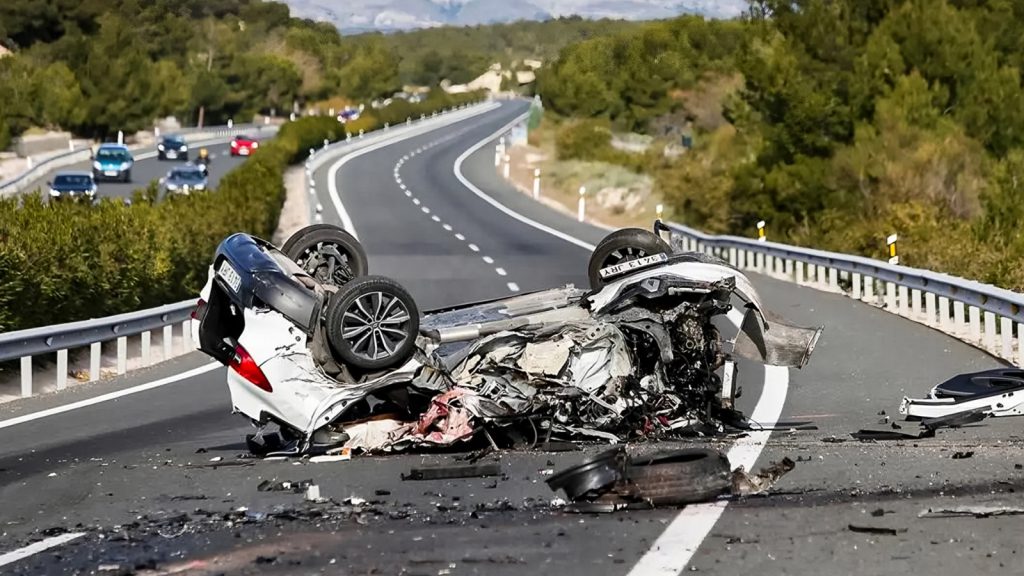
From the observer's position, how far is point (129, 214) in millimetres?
25328

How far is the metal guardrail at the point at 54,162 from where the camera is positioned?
63847mm

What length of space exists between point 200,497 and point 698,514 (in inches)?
115

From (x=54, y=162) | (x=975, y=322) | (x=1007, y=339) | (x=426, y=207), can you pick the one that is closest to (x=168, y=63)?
(x=54, y=162)

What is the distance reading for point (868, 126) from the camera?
143ft

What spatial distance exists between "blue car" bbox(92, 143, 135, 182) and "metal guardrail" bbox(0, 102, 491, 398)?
50826mm

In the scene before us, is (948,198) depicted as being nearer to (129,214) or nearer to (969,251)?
(969,251)

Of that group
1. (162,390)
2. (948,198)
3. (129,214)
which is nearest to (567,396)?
(162,390)

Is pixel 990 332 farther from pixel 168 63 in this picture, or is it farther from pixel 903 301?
pixel 168 63

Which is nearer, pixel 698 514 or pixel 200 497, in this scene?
pixel 698 514

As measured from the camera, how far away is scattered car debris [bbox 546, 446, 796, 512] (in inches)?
324

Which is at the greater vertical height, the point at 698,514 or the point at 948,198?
the point at 698,514

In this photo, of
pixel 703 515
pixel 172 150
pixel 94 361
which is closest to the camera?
pixel 703 515

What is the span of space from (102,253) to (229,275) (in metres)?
12.5

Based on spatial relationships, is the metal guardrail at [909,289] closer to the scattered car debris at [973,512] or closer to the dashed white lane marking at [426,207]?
→ the dashed white lane marking at [426,207]
